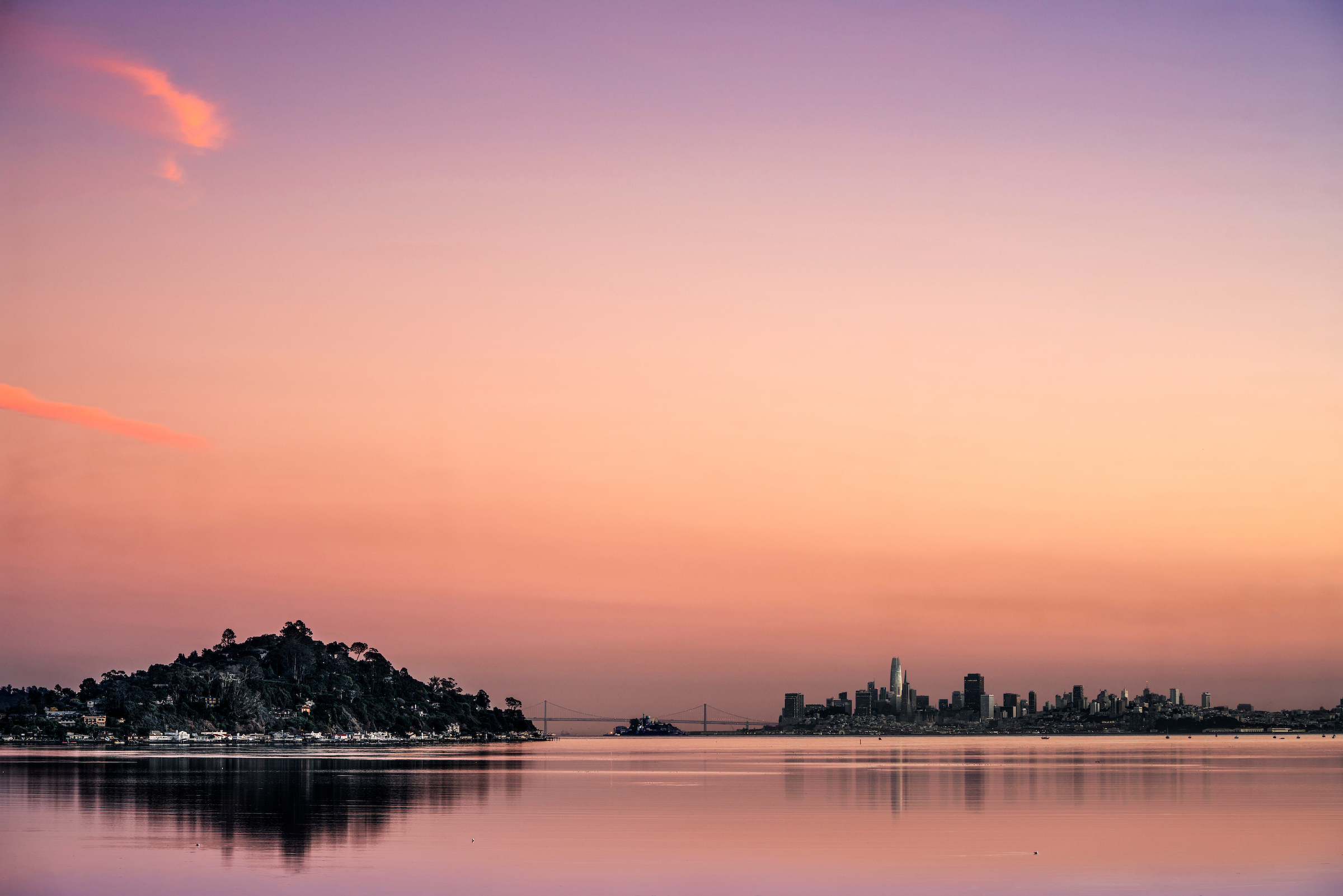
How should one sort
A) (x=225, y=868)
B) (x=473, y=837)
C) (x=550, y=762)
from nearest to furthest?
(x=225, y=868) < (x=473, y=837) < (x=550, y=762)

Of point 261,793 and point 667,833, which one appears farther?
point 261,793

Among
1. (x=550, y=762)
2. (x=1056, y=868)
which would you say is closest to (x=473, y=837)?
(x=1056, y=868)

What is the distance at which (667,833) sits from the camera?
48.0 metres

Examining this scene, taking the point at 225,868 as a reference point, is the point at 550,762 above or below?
below

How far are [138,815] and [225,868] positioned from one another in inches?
764

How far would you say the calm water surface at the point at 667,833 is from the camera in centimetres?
3397

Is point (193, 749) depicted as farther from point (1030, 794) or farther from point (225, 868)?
point (225, 868)

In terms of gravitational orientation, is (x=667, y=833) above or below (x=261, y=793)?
above

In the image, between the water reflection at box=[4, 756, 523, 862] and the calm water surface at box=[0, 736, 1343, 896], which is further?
the water reflection at box=[4, 756, 523, 862]

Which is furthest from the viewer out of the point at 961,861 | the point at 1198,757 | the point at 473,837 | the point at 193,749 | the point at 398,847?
the point at 193,749

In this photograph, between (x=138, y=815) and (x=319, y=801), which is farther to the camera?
(x=319, y=801)

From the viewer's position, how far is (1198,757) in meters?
152

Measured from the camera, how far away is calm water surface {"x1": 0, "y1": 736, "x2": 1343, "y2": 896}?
111 ft

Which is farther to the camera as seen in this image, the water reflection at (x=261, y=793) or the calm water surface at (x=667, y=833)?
the water reflection at (x=261, y=793)
